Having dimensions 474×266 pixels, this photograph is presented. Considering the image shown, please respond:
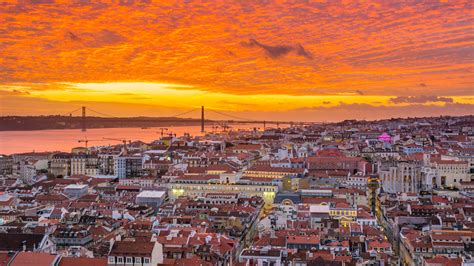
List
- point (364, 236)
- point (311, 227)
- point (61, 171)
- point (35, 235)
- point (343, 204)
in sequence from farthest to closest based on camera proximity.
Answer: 1. point (61, 171)
2. point (343, 204)
3. point (311, 227)
4. point (364, 236)
5. point (35, 235)

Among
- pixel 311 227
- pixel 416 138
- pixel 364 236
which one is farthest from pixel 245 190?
pixel 416 138

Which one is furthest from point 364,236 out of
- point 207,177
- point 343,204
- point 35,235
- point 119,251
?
point 207,177

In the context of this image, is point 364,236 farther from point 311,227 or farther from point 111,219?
point 111,219

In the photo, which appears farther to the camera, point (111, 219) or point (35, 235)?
point (111, 219)

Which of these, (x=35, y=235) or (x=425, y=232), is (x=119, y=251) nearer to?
(x=35, y=235)

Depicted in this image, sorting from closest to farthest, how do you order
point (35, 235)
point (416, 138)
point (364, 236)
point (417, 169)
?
point (35, 235) → point (364, 236) → point (417, 169) → point (416, 138)

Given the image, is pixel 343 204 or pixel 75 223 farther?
pixel 343 204

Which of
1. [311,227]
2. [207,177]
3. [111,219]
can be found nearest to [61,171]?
[207,177]

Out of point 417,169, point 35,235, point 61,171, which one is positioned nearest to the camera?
point 35,235

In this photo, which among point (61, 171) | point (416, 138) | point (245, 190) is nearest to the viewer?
point (245, 190)
